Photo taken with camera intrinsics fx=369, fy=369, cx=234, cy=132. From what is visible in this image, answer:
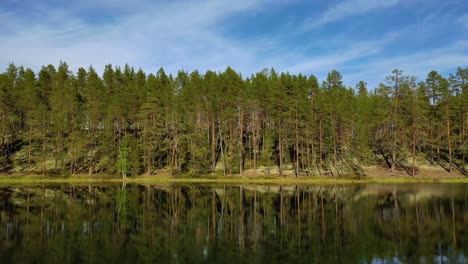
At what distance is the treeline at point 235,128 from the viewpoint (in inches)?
2985

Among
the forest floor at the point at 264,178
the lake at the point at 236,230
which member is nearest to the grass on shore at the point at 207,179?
the forest floor at the point at 264,178

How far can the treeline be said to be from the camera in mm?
75812

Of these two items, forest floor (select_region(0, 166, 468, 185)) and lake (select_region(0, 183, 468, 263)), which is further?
forest floor (select_region(0, 166, 468, 185))

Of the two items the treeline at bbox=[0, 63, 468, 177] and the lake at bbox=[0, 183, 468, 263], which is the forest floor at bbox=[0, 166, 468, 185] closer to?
the treeline at bbox=[0, 63, 468, 177]

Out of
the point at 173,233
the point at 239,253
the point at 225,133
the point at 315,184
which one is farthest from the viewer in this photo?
the point at 225,133

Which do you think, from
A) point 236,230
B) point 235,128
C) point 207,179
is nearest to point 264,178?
point 207,179

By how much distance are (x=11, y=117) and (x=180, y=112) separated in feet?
125

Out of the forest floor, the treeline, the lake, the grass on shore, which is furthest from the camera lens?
the treeline

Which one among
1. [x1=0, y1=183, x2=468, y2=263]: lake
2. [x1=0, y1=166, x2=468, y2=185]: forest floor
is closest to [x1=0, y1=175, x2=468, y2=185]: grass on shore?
[x1=0, y1=166, x2=468, y2=185]: forest floor

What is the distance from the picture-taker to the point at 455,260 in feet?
57.9

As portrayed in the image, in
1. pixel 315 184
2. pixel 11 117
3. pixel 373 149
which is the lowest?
pixel 315 184

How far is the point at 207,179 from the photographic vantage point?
7262 centimetres

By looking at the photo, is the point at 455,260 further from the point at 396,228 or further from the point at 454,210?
the point at 454,210

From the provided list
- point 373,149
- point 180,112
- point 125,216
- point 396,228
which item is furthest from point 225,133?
point 396,228
